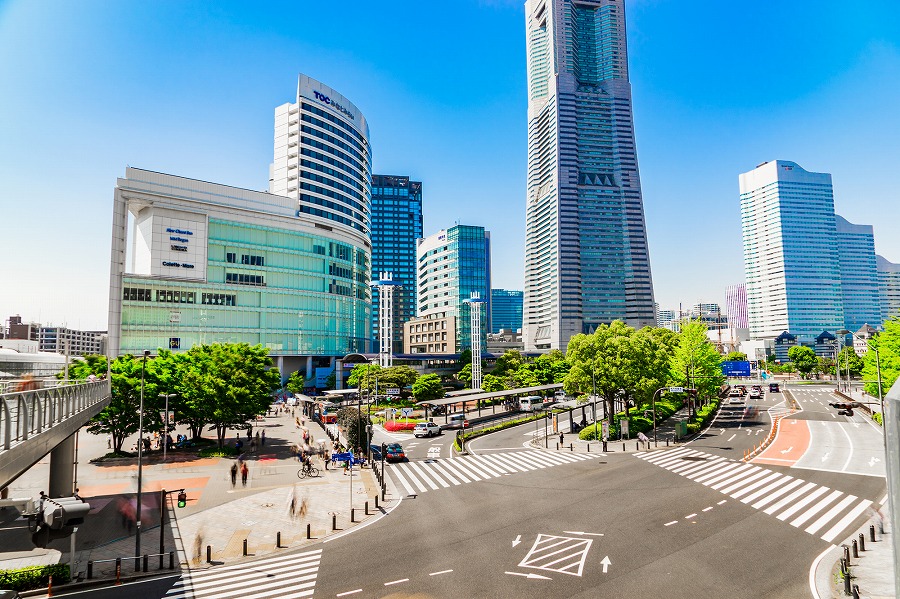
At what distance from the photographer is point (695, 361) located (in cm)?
6231

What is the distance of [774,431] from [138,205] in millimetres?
98904

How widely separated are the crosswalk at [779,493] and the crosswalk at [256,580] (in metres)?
22.0

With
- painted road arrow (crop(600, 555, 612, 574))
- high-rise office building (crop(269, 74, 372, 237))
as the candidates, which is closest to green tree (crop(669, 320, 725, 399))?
painted road arrow (crop(600, 555, 612, 574))

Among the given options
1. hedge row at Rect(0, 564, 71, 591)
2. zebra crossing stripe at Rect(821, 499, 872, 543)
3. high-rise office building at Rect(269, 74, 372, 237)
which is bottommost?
zebra crossing stripe at Rect(821, 499, 872, 543)

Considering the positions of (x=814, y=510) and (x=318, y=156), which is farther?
(x=318, y=156)

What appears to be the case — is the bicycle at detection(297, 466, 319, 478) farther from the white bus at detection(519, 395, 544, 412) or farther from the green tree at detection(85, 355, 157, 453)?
the white bus at detection(519, 395, 544, 412)

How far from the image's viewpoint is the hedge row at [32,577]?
1833 centimetres

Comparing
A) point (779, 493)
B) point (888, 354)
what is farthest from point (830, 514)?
point (888, 354)

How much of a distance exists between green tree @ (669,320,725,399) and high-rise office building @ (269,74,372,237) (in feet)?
254

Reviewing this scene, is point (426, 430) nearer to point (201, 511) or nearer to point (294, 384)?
point (201, 511)

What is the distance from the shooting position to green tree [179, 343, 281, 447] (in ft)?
144

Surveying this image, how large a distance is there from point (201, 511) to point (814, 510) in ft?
108

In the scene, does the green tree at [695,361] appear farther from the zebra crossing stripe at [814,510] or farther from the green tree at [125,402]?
the green tree at [125,402]

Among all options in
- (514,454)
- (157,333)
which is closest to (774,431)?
(514,454)
